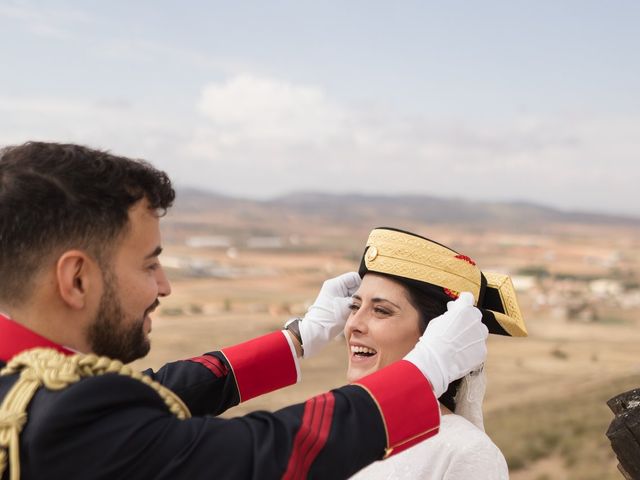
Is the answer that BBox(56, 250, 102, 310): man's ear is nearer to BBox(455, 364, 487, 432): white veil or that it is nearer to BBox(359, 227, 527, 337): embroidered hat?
BBox(359, 227, 527, 337): embroidered hat

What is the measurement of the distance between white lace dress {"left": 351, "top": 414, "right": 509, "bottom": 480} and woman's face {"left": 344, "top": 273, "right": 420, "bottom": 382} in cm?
42

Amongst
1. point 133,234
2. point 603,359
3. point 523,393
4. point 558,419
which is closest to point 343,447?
point 133,234

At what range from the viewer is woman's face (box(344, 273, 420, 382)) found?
3.42 metres

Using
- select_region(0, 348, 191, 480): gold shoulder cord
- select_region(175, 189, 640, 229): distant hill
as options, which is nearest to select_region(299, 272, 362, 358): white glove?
select_region(0, 348, 191, 480): gold shoulder cord

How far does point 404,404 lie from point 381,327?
47.7 inches

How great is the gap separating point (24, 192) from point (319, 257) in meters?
78.2

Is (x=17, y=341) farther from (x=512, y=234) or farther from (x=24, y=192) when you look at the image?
(x=512, y=234)

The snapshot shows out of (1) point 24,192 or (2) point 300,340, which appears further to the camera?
(2) point 300,340

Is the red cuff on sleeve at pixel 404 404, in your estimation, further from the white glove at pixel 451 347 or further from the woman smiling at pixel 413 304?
the woman smiling at pixel 413 304

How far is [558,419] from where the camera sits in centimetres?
1499

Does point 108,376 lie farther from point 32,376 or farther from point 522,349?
point 522,349

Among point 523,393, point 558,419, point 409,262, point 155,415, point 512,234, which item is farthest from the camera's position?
point 512,234

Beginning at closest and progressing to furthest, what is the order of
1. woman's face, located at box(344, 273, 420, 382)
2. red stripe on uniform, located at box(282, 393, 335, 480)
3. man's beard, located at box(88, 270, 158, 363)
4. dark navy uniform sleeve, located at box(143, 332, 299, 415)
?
red stripe on uniform, located at box(282, 393, 335, 480), man's beard, located at box(88, 270, 158, 363), dark navy uniform sleeve, located at box(143, 332, 299, 415), woman's face, located at box(344, 273, 420, 382)

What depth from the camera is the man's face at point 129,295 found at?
6.96 feet
